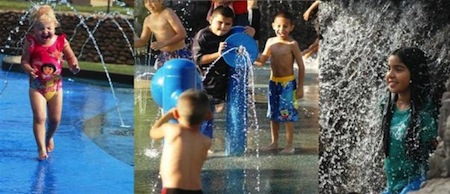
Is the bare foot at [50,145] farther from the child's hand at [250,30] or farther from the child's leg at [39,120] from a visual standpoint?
the child's hand at [250,30]

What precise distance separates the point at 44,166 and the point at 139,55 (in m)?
0.90

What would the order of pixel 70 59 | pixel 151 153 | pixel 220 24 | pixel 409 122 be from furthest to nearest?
1. pixel 151 153
2. pixel 220 24
3. pixel 70 59
4. pixel 409 122

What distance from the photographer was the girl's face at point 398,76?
7.39 metres

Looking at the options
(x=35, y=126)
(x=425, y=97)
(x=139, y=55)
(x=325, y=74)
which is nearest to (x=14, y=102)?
(x=35, y=126)

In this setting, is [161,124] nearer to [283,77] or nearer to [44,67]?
[44,67]

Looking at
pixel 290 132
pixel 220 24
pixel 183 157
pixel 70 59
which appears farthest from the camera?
pixel 290 132

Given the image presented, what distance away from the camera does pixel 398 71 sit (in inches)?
292

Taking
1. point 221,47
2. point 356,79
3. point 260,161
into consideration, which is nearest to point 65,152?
point 221,47

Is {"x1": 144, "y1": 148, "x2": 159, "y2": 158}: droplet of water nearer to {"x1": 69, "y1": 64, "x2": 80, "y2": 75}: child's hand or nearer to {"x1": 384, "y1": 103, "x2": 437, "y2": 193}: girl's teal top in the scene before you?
{"x1": 69, "y1": 64, "x2": 80, "y2": 75}: child's hand

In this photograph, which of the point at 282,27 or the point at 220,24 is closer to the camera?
the point at 220,24

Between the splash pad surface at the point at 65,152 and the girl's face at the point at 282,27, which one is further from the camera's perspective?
the girl's face at the point at 282,27

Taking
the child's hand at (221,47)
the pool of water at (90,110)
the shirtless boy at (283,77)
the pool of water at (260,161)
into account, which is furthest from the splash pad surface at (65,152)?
the shirtless boy at (283,77)

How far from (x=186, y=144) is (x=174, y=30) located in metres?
1.24

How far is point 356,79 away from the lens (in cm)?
794
